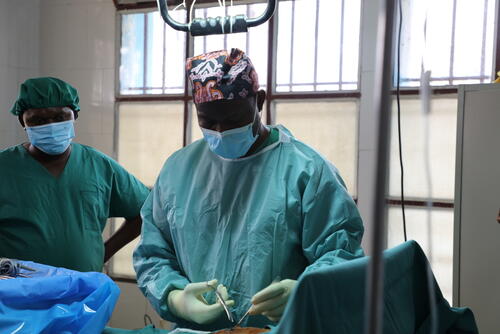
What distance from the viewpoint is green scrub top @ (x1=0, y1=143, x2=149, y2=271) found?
2055mm

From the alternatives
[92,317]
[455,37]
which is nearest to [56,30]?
[455,37]

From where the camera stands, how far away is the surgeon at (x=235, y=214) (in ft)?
4.33

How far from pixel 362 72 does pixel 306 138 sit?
475mm

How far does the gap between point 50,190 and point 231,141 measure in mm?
991

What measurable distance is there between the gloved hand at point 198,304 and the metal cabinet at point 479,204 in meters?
1.32

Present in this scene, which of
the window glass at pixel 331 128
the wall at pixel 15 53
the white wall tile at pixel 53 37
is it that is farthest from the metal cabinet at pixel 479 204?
the wall at pixel 15 53

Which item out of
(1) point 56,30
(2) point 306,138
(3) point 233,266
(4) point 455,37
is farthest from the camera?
(1) point 56,30

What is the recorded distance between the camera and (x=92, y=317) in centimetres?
134

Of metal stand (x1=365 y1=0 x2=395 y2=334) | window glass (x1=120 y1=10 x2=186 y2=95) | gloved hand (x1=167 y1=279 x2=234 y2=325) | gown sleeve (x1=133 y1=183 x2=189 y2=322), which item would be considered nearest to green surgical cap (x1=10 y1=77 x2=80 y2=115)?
gown sleeve (x1=133 y1=183 x2=189 y2=322)

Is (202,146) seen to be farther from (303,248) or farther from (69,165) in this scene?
(69,165)

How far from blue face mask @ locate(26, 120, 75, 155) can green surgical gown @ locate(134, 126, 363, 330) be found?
70cm

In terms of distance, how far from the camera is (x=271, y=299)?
1.18 m

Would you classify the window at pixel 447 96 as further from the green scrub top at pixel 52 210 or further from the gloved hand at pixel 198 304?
the gloved hand at pixel 198 304

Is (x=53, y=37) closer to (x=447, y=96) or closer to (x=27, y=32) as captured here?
(x=27, y=32)
